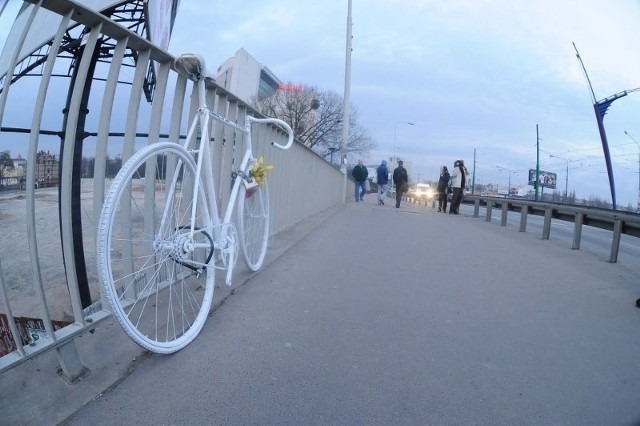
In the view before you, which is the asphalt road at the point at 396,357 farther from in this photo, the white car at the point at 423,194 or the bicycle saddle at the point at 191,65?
the white car at the point at 423,194

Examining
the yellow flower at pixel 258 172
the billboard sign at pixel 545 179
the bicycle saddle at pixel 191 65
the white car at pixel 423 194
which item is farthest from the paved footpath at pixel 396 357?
the billboard sign at pixel 545 179

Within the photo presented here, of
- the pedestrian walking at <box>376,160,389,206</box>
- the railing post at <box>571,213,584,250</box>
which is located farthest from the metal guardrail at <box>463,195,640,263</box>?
the pedestrian walking at <box>376,160,389,206</box>

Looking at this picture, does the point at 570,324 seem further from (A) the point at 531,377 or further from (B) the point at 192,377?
(B) the point at 192,377

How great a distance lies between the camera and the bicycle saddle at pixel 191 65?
3115mm

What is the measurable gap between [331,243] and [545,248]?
410 centimetres

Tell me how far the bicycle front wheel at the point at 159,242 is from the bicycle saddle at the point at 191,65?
1.98 feet

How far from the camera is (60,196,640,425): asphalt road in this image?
2.33 m

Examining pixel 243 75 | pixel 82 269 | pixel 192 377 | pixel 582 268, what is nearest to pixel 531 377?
pixel 192 377

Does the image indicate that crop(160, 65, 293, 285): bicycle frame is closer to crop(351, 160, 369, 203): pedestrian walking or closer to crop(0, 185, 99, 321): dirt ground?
crop(0, 185, 99, 321): dirt ground

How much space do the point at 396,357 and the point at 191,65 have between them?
235cm

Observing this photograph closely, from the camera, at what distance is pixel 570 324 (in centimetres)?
391

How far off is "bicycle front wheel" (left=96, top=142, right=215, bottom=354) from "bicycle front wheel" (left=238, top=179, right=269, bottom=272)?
95cm

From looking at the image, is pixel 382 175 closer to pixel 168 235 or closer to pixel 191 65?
pixel 191 65

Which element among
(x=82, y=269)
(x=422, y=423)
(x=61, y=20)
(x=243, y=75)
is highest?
(x=243, y=75)
